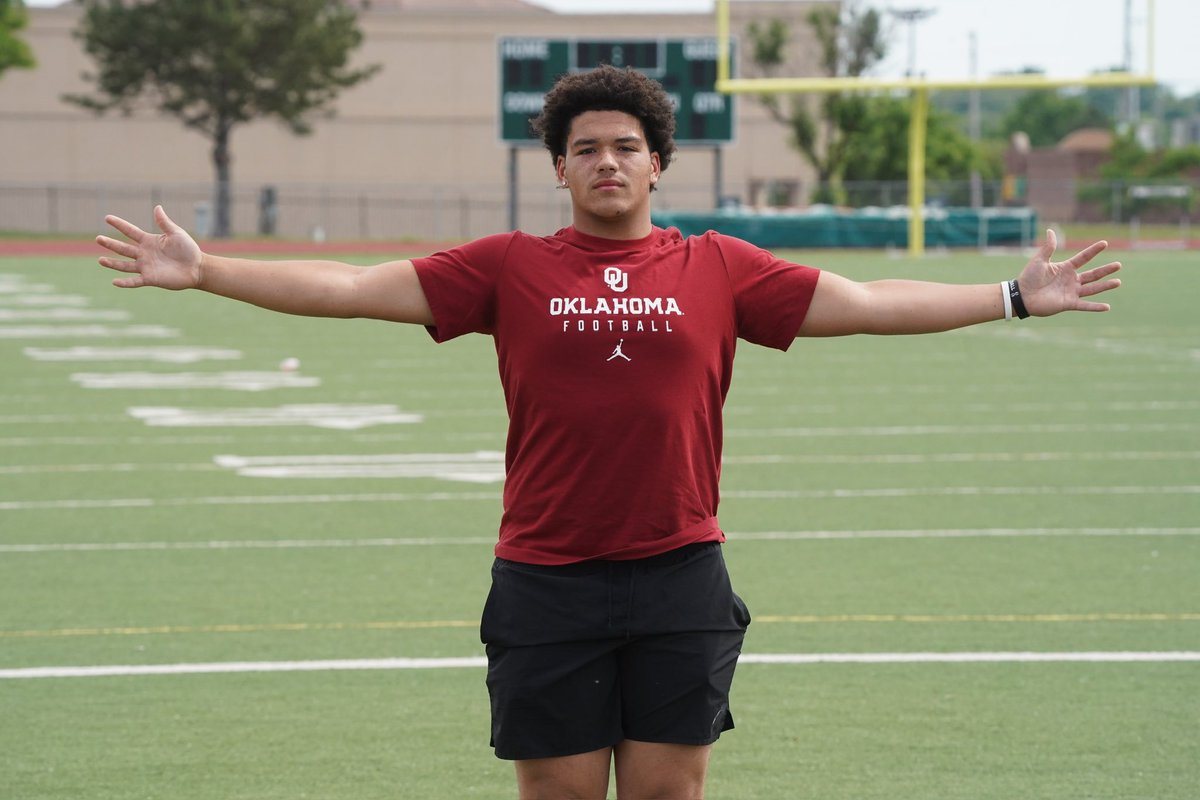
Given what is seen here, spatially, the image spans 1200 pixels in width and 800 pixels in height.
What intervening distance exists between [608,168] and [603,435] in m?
0.56

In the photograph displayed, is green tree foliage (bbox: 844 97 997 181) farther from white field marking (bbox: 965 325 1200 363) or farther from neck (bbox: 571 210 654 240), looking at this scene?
neck (bbox: 571 210 654 240)

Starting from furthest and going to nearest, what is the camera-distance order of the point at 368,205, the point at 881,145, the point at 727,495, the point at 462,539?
the point at 881,145 < the point at 368,205 < the point at 727,495 < the point at 462,539

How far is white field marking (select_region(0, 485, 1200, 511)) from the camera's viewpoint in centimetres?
1020

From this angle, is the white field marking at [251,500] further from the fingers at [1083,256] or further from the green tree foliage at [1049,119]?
the green tree foliage at [1049,119]

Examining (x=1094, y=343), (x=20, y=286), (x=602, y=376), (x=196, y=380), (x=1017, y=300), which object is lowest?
(x=196, y=380)

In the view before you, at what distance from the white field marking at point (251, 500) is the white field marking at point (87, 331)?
10965 mm

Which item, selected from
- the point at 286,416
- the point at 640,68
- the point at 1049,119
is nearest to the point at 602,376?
the point at 286,416

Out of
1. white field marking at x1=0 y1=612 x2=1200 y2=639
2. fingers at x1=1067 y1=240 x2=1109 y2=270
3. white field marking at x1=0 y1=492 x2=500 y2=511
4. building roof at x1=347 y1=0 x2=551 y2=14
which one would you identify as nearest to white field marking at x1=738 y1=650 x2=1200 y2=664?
white field marking at x1=0 y1=612 x2=1200 y2=639

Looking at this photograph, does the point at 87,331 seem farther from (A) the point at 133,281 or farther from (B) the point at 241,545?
(A) the point at 133,281

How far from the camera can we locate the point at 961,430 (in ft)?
43.1

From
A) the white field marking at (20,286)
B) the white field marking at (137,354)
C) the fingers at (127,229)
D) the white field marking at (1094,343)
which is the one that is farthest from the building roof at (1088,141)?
the fingers at (127,229)

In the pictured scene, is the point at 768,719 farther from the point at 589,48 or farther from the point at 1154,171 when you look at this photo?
the point at 1154,171

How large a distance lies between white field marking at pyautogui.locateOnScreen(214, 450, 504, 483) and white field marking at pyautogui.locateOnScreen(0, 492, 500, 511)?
58 cm

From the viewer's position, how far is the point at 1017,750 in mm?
5660
